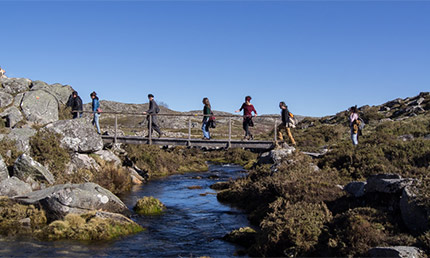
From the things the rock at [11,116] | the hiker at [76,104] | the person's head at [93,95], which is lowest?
the rock at [11,116]

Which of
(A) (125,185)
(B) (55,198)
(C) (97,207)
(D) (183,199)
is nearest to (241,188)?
(D) (183,199)

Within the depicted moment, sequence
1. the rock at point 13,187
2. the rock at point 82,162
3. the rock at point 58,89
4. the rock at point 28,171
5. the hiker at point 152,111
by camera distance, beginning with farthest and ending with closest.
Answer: the rock at point 58,89 < the hiker at point 152,111 < the rock at point 82,162 < the rock at point 28,171 < the rock at point 13,187

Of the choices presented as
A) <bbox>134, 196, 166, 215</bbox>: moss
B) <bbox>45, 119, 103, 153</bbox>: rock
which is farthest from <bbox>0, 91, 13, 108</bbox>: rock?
<bbox>134, 196, 166, 215</bbox>: moss

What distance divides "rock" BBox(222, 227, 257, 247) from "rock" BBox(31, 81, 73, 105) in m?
20.7

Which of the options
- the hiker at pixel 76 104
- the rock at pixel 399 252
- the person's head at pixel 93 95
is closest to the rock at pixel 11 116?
the hiker at pixel 76 104

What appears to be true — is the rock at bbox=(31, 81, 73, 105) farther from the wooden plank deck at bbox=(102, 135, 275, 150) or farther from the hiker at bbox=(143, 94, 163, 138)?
the wooden plank deck at bbox=(102, 135, 275, 150)

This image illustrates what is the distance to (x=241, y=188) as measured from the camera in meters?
19.9

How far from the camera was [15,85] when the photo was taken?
27734 mm

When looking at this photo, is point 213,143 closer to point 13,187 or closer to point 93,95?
point 93,95

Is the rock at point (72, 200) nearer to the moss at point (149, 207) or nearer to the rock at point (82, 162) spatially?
the moss at point (149, 207)

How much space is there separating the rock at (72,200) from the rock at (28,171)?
2.54 m

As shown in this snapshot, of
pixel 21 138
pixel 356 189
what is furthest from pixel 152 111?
pixel 356 189

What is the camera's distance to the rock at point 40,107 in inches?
959

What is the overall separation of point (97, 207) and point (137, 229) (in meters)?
2.14
